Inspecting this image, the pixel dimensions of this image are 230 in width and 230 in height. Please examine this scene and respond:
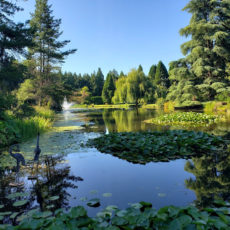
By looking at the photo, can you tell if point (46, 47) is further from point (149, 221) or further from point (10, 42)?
point (149, 221)

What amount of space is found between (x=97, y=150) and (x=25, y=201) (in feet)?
9.34

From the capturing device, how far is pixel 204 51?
15062mm

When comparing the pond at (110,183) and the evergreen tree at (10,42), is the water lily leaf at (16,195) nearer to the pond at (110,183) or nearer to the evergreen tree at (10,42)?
the pond at (110,183)

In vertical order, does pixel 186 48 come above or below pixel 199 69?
above

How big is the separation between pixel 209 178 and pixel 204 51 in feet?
49.2

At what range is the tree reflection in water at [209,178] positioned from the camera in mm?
2361

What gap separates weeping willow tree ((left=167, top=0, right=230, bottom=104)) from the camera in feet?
48.4

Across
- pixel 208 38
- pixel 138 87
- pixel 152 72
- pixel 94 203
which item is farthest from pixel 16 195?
pixel 152 72

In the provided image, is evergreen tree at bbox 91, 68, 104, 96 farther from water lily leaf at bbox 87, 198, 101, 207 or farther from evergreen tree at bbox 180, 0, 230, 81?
water lily leaf at bbox 87, 198, 101, 207

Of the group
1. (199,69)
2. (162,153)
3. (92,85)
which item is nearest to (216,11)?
(199,69)

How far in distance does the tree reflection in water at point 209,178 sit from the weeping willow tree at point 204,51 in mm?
12711

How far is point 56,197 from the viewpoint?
2455mm

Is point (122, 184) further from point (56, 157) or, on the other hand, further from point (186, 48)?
point (186, 48)

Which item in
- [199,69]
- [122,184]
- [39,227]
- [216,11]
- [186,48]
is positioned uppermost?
[216,11]
